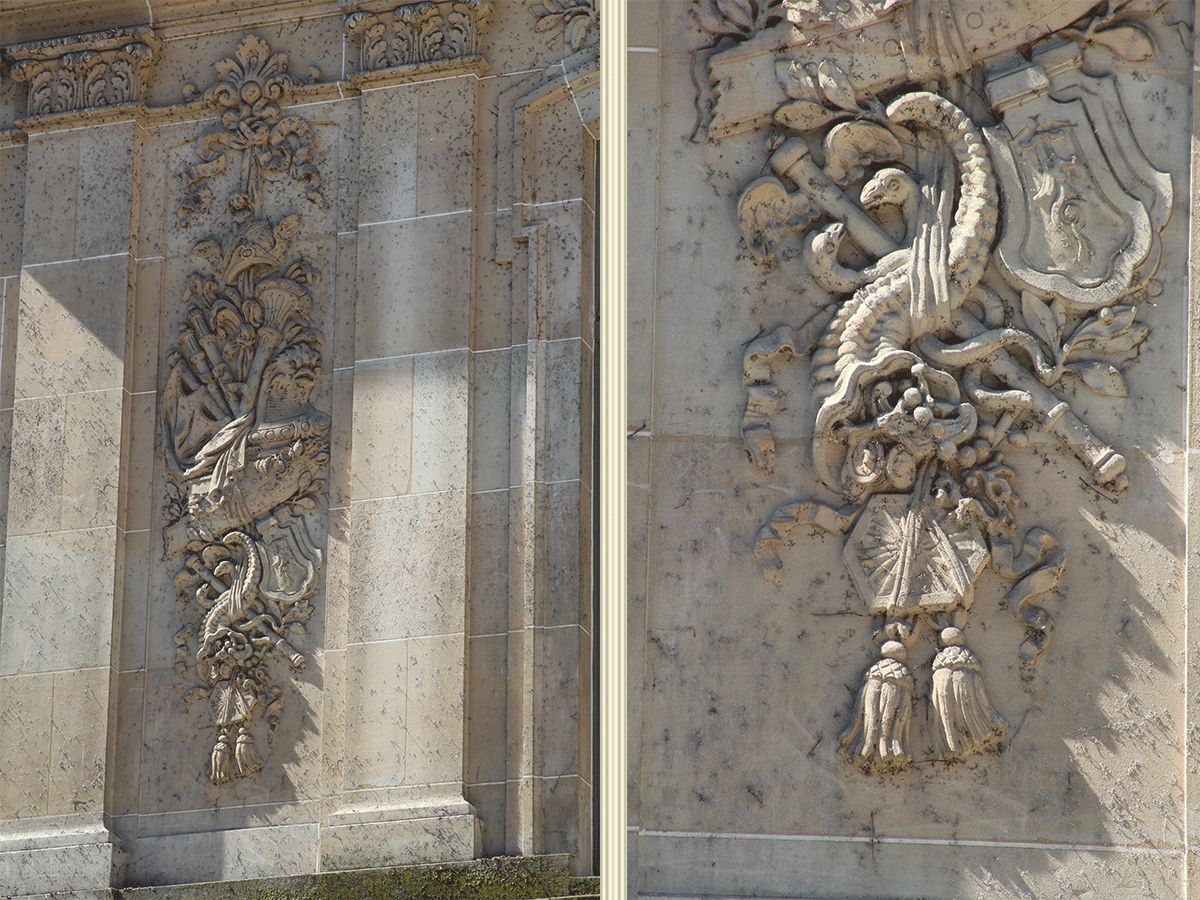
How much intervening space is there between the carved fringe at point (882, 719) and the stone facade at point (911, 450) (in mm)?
13

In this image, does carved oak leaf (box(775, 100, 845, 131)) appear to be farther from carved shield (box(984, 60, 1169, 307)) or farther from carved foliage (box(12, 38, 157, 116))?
carved foliage (box(12, 38, 157, 116))

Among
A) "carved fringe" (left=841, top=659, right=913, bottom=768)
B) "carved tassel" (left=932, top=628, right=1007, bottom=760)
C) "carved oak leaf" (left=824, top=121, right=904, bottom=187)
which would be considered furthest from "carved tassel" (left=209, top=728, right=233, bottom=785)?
"carved oak leaf" (left=824, top=121, right=904, bottom=187)

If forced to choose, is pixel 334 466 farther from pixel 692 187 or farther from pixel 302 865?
pixel 692 187

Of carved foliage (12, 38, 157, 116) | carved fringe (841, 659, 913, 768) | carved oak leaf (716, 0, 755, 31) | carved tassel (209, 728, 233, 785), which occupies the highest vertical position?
carved foliage (12, 38, 157, 116)

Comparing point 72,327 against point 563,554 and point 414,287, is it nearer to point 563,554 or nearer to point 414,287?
point 414,287

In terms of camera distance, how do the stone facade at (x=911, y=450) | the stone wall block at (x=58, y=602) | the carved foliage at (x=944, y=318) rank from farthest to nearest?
the stone wall block at (x=58, y=602) → the carved foliage at (x=944, y=318) → the stone facade at (x=911, y=450)

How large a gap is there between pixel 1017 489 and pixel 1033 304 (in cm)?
73

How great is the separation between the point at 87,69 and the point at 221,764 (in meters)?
4.30

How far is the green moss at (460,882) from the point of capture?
995cm

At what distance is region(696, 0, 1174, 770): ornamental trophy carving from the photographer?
7.37 meters

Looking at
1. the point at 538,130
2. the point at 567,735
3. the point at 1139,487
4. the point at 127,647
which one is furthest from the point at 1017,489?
the point at 127,647

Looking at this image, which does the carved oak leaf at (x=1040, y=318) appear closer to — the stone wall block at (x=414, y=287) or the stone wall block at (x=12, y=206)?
the stone wall block at (x=414, y=287)

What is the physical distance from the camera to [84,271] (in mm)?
11836

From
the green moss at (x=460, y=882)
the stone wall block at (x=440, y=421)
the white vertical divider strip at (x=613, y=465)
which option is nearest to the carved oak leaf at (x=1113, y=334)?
the white vertical divider strip at (x=613, y=465)
